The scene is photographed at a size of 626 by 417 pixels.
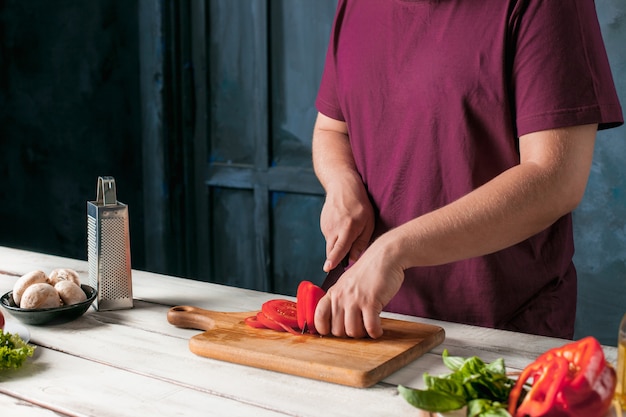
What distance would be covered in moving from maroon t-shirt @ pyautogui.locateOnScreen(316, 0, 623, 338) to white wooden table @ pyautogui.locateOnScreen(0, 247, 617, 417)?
0.63 feet

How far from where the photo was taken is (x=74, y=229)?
3281 millimetres

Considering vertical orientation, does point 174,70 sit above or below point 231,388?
above

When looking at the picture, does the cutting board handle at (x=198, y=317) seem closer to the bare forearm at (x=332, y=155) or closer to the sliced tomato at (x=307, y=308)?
the sliced tomato at (x=307, y=308)

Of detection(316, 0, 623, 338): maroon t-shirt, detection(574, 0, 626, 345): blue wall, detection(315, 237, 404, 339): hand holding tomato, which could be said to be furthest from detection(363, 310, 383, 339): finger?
detection(574, 0, 626, 345): blue wall

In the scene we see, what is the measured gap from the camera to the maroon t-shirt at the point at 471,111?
4.57 ft

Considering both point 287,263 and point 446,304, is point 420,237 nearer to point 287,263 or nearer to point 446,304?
point 446,304

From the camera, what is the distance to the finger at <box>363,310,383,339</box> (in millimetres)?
1256

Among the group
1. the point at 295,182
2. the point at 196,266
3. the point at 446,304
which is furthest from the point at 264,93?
the point at 446,304

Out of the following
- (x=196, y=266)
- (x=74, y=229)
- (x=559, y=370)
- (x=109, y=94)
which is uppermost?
(x=109, y=94)

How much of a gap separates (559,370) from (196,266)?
3018 millimetres

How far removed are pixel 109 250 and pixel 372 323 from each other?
0.58 meters

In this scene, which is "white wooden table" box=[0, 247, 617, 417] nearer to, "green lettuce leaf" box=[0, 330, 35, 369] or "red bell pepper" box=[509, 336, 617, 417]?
"green lettuce leaf" box=[0, 330, 35, 369]

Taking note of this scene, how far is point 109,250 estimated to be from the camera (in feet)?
4.96

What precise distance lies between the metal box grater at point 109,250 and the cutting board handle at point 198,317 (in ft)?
0.51
